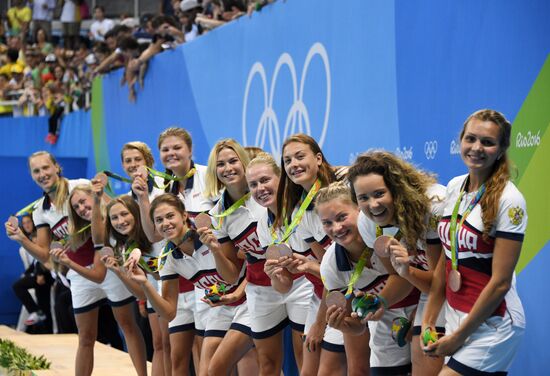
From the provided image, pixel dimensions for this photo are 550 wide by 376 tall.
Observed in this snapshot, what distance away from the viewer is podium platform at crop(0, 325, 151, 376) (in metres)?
8.02

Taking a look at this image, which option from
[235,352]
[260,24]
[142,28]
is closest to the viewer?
[235,352]

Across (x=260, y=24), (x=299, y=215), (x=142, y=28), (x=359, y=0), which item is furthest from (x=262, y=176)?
(x=142, y=28)

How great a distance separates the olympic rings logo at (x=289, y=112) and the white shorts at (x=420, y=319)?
3326 mm

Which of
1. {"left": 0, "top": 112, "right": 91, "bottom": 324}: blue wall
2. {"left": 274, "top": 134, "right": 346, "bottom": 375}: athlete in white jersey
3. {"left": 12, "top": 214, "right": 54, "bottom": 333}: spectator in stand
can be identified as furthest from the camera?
{"left": 0, "top": 112, "right": 91, "bottom": 324}: blue wall

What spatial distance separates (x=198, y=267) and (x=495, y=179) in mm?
2715

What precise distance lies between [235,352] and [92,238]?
211 cm

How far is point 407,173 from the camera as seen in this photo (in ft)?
13.0

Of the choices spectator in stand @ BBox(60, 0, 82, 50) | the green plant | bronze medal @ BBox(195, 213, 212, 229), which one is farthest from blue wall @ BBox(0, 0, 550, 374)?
spectator in stand @ BBox(60, 0, 82, 50)

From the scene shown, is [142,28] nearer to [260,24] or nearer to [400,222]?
[260,24]

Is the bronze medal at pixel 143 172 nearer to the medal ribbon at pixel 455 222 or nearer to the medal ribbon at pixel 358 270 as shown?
the medal ribbon at pixel 358 270

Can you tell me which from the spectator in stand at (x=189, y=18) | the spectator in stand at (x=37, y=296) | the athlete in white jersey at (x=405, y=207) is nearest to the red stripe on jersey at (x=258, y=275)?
the athlete in white jersey at (x=405, y=207)

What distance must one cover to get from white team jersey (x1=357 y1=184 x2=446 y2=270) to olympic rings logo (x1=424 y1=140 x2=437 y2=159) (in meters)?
1.60

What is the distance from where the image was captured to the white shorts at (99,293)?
23.5ft

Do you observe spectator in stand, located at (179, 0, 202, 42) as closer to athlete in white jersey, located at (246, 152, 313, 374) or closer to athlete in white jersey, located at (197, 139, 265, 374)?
athlete in white jersey, located at (197, 139, 265, 374)
